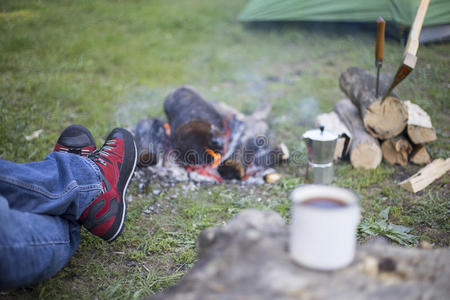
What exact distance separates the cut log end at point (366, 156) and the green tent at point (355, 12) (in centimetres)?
132

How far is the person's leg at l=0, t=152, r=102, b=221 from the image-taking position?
1714 millimetres

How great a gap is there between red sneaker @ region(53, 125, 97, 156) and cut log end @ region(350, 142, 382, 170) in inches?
85.1

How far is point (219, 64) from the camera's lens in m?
5.80

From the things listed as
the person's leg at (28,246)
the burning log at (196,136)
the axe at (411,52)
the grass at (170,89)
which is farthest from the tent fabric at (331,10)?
the person's leg at (28,246)

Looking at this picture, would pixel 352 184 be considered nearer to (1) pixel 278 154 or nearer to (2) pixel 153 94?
(1) pixel 278 154

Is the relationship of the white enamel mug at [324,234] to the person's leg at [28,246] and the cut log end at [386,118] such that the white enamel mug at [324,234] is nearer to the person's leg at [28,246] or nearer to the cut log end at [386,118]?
the person's leg at [28,246]

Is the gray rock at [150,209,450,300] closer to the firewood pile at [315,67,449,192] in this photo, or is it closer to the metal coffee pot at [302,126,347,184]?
the metal coffee pot at [302,126,347,184]

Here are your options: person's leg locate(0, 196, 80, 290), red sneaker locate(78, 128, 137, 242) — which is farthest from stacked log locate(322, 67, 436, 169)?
person's leg locate(0, 196, 80, 290)

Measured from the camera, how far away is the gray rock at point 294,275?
1.03 meters

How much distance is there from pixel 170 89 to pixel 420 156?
3.14 m

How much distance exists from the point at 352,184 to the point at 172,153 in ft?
5.10

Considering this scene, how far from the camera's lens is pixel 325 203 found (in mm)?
1156

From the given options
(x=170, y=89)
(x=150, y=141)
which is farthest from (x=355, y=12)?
(x=150, y=141)

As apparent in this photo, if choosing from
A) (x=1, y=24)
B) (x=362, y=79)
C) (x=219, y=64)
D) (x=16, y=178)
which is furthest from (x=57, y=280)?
(x=1, y=24)
